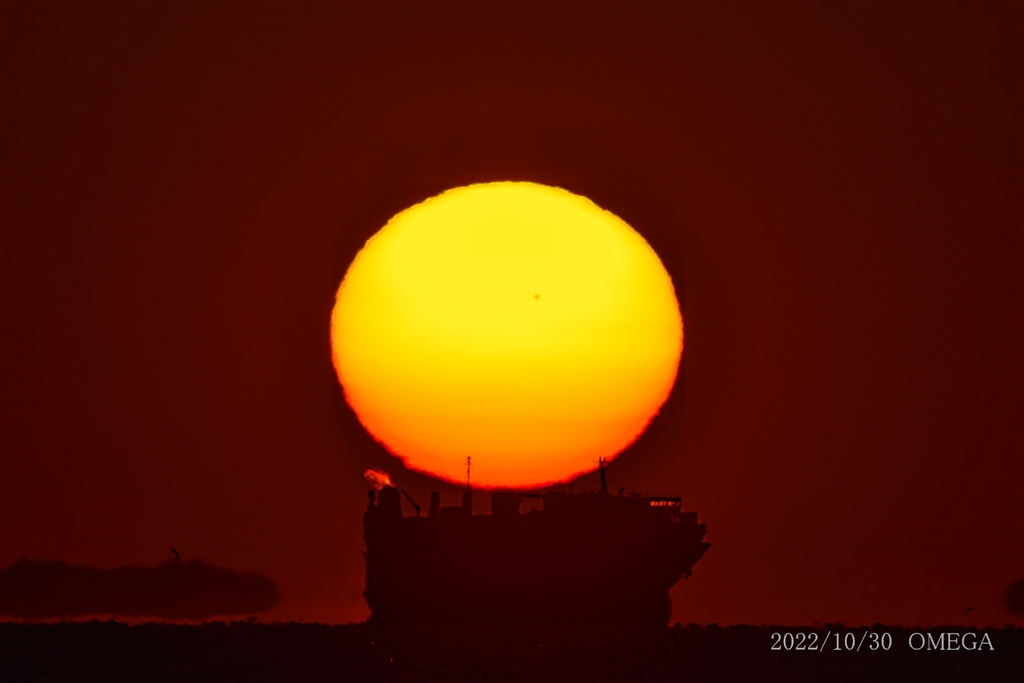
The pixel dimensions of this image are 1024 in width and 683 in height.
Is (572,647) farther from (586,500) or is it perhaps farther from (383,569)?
(383,569)

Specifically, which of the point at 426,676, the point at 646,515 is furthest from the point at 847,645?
the point at 426,676

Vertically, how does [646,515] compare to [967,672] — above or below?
above

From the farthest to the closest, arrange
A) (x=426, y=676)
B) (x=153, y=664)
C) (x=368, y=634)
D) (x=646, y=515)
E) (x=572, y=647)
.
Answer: (x=368, y=634), (x=646, y=515), (x=572, y=647), (x=153, y=664), (x=426, y=676)
